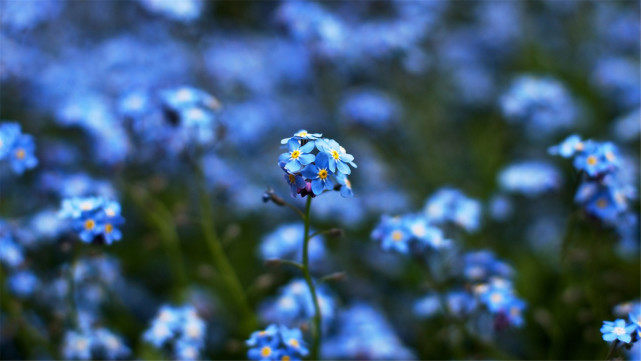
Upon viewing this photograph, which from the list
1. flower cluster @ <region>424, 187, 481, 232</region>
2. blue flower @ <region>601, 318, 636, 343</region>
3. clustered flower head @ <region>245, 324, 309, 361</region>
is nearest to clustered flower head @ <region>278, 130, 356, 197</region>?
clustered flower head @ <region>245, 324, 309, 361</region>

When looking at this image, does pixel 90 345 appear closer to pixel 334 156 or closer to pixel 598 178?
pixel 334 156

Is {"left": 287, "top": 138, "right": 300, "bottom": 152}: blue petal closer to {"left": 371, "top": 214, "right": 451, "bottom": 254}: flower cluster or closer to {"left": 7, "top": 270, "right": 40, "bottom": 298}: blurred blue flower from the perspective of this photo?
{"left": 371, "top": 214, "right": 451, "bottom": 254}: flower cluster

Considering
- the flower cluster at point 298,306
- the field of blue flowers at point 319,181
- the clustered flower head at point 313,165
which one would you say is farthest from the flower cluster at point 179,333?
the clustered flower head at point 313,165

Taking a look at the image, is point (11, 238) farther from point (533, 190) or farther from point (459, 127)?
point (459, 127)

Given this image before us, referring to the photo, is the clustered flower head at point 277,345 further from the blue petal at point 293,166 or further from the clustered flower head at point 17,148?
the clustered flower head at point 17,148

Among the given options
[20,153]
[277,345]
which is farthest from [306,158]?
[20,153]
